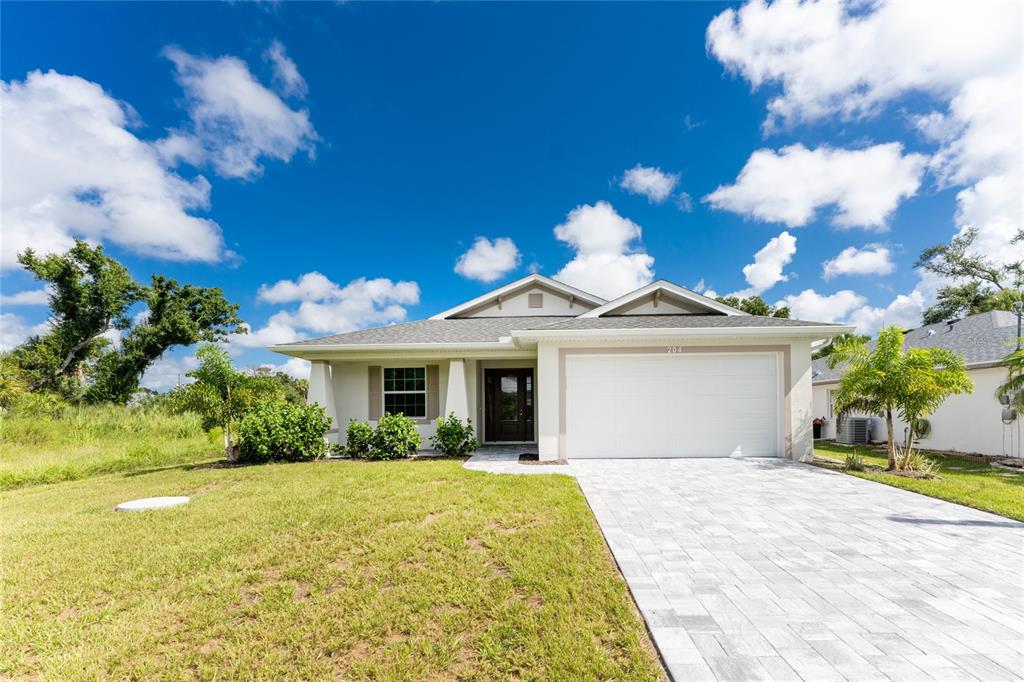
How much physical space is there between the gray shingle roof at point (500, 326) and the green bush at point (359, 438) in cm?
225

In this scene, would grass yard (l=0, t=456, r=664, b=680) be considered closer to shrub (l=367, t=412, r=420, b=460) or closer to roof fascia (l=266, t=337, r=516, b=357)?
shrub (l=367, t=412, r=420, b=460)

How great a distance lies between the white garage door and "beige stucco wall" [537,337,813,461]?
256 millimetres

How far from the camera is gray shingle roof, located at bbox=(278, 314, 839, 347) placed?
10000 mm

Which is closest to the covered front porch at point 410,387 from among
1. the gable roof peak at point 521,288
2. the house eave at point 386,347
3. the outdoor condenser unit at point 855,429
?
the house eave at point 386,347

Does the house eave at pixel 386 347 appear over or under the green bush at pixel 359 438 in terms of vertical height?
over

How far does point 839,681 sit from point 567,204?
16.0 m

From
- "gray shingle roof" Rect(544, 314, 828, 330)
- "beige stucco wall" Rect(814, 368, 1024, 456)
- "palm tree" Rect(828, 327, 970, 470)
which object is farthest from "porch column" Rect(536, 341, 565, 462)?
"beige stucco wall" Rect(814, 368, 1024, 456)

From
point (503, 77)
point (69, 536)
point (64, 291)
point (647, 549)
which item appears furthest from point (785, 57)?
point (64, 291)

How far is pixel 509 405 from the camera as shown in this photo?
13062 millimetres

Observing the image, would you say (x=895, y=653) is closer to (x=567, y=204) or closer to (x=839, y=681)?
(x=839, y=681)

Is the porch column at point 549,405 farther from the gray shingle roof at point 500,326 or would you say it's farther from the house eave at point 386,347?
the house eave at point 386,347

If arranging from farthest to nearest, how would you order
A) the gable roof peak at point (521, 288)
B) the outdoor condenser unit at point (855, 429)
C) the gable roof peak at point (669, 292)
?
1. the gable roof peak at point (521, 288)
2. the outdoor condenser unit at point (855, 429)
3. the gable roof peak at point (669, 292)

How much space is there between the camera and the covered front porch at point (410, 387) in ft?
36.2

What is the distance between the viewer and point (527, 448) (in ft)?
38.3
